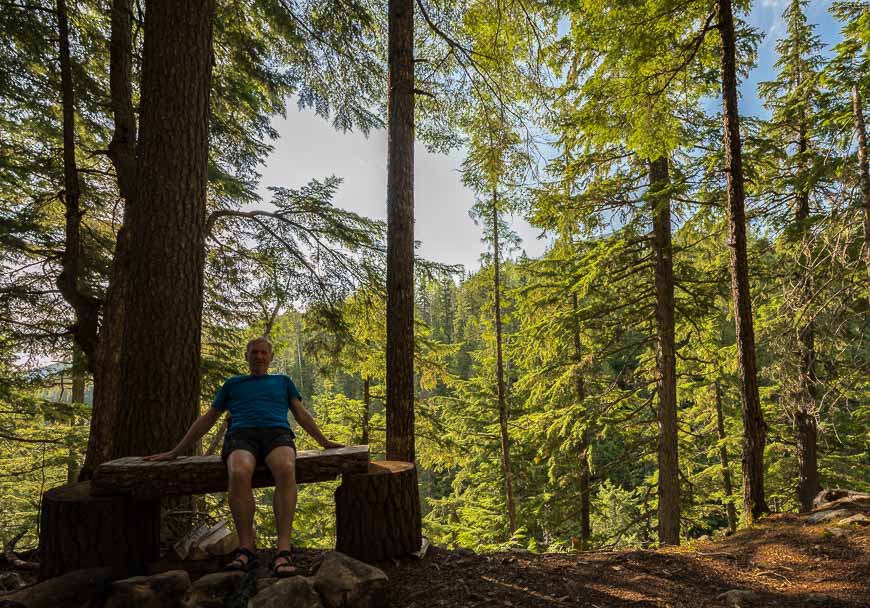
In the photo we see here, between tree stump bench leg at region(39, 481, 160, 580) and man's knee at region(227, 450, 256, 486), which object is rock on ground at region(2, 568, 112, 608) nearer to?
tree stump bench leg at region(39, 481, 160, 580)

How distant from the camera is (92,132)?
712 centimetres

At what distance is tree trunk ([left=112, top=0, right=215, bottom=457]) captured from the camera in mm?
3773

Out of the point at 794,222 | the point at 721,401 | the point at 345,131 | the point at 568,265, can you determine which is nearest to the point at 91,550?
the point at 345,131

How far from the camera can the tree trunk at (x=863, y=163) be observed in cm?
594

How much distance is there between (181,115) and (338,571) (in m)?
4.21

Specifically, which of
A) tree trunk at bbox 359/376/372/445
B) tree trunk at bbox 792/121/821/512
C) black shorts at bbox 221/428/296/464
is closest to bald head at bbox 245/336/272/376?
black shorts at bbox 221/428/296/464

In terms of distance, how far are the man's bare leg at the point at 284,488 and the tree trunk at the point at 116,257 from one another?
3786mm

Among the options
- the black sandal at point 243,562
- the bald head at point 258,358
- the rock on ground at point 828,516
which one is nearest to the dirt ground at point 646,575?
the black sandal at point 243,562

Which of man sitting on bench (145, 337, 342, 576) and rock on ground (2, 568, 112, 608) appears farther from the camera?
man sitting on bench (145, 337, 342, 576)

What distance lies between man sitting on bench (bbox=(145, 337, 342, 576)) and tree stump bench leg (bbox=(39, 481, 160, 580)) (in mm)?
415

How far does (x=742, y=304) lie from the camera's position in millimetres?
5609

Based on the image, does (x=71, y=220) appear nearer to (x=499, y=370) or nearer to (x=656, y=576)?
(x=656, y=576)

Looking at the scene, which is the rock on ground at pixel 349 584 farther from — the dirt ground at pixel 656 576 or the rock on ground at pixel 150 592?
the rock on ground at pixel 150 592

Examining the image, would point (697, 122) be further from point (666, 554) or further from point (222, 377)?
point (222, 377)
